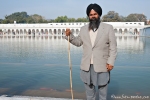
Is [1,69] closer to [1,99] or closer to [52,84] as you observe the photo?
[52,84]

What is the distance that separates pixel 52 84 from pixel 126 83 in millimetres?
2110

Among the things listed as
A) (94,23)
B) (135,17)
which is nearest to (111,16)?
(135,17)

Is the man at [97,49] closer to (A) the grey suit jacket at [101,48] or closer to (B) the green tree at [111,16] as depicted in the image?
(A) the grey suit jacket at [101,48]

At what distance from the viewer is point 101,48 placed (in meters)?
2.44

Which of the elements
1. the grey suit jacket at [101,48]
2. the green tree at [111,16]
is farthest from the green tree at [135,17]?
the grey suit jacket at [101,48]

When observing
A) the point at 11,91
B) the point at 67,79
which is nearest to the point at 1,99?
the point at 11,91

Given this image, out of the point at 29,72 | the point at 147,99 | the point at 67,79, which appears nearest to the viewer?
the point at 147,99

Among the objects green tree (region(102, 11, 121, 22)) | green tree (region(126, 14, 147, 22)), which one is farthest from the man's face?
green tree (region(126, 14, 147, 22))

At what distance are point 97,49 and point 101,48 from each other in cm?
4

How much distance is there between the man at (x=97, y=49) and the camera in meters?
2.41

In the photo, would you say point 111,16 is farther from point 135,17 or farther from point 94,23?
point 94,23

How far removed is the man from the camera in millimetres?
2410

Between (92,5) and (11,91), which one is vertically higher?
(92,5)

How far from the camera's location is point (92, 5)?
239cm
